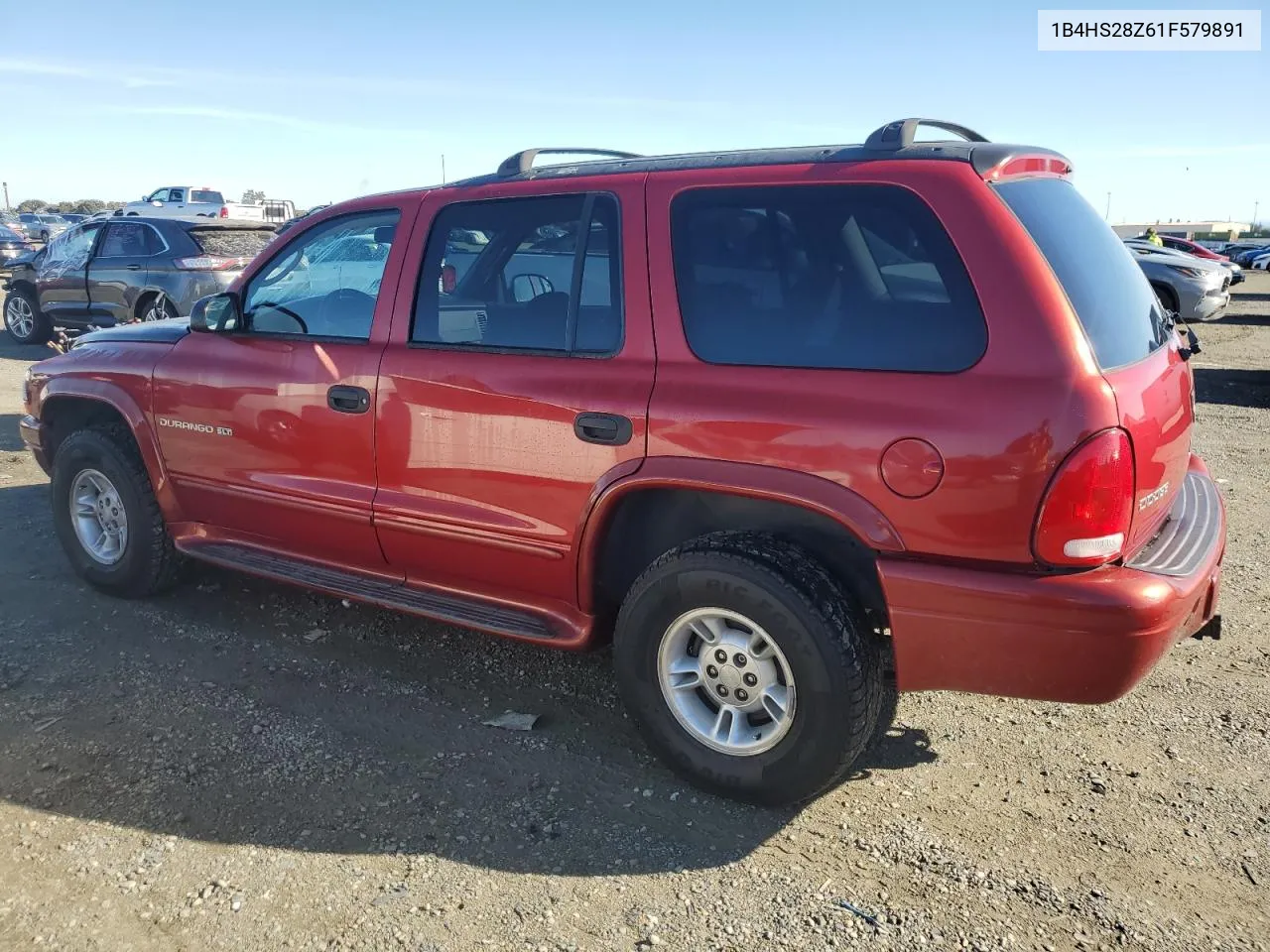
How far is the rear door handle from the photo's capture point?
3217 millimetres

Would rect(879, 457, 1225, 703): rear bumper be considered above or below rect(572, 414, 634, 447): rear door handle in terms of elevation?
below

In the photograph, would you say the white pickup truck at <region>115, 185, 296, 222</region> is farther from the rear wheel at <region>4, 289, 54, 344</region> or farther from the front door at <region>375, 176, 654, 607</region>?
the front door at <region>375, 176, 654, 607</region>

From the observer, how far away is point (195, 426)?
14.4 feet

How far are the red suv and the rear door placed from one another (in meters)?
8.22

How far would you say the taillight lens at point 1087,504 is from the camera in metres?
2.61

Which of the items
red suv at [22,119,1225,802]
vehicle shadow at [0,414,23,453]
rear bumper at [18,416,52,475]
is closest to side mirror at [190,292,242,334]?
red suv at [22,119,1225,802]

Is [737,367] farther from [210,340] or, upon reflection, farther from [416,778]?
[210,340]

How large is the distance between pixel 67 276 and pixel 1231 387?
43.3 feet

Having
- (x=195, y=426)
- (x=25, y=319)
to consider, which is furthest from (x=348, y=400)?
(x=25, y=319)

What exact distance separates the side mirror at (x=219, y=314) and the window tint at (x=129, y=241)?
807 centimetres

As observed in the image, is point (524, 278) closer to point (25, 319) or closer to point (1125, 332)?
point (1125, 332)

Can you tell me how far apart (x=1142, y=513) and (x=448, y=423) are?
86.1 inches

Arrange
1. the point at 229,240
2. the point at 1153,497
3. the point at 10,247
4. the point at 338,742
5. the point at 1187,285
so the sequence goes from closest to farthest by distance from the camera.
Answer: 1. the point at 1153,497
2. the point at 338,742
3. the point at 229,240
4. the point at 1187,285
5. the point at 10,247

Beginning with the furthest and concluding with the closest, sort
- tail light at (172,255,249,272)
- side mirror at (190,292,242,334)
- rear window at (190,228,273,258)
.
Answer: rear window at (190,228,273,258), tail light at (172,255,249,272), side mirror at (190,292,242,334)
